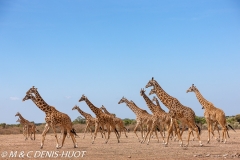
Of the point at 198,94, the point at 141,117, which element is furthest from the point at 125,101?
the point at 198,94

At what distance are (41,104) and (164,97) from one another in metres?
5.51

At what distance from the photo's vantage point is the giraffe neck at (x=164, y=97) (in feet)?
59.8

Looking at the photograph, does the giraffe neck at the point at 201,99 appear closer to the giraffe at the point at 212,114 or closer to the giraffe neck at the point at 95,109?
the giraffe at the point at 212,114

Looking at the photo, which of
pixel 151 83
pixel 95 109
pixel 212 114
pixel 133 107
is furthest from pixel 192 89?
pixel 95 109

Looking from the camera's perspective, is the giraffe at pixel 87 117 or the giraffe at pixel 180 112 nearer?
the giraffe at pixel 180 112

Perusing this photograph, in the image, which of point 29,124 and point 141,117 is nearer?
point 141,117

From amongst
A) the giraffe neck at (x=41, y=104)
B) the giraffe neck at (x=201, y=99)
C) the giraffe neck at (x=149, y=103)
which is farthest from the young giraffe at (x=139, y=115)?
the giraffe neck at (x=41, y=104)

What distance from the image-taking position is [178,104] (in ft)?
58.7

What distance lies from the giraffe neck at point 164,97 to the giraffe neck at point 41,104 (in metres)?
4.97

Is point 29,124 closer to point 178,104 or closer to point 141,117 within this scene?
point 141,117

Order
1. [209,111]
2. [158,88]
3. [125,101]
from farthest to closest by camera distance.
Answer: [125,101], [209,111], [158,88]

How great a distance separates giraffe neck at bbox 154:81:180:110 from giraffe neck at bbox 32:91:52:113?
196 inches

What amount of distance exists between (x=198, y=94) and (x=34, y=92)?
829 centimetres

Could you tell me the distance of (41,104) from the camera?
18.1 meters
